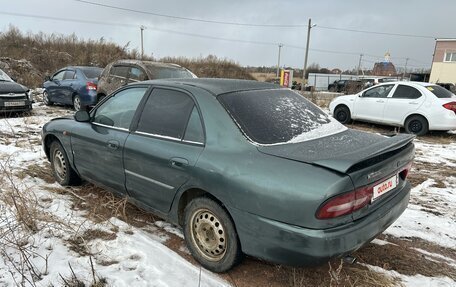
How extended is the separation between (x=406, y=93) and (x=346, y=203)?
8.97 m

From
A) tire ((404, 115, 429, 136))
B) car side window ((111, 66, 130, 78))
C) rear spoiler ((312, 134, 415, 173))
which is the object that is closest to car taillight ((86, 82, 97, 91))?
car side window ((111, 66, 130, 78))

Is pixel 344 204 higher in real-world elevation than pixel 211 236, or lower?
higher

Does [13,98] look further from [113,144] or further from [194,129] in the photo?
[194,129]

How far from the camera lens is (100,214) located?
12.9 ft

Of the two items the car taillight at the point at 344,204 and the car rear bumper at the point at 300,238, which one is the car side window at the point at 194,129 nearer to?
the car rear bumper at the point at 300,238

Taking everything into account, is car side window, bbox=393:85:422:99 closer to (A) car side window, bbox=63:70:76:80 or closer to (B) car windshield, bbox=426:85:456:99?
(B) car windshield, bbox=426:85:456:99

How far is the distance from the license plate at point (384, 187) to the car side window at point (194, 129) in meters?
1.44

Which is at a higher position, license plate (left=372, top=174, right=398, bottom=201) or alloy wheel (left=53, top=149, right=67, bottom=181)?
license plate (left=372, top=174, right=398, bottom=201)

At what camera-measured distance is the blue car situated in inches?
437

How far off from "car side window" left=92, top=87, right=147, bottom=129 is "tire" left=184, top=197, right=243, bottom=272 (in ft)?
4.35

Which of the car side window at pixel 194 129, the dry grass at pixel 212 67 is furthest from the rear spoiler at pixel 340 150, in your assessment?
the dry grass at pixel 212 67

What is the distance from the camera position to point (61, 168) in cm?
480

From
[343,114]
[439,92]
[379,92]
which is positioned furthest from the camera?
[343,114]

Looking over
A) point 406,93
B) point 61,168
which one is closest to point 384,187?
point 61,168
